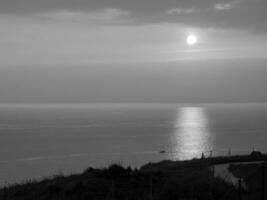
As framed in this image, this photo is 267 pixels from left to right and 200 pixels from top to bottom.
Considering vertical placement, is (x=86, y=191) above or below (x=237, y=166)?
below

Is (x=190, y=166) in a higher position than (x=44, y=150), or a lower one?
lower

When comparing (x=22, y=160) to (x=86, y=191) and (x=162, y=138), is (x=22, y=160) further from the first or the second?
(x=86, y=191)

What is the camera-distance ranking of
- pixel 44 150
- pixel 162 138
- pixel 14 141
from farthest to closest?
pixel 162 138 < pixel 14 141 < pixel 44 150

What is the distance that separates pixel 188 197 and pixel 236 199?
2137mm

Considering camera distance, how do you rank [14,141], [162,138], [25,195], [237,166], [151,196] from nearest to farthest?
1. [151,196]
2. [25,195]
3. [237,166]
4. [14,141]
5. [162,138]

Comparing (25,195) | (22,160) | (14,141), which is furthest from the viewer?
(14,141)

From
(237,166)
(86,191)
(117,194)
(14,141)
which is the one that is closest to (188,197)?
(117,194)

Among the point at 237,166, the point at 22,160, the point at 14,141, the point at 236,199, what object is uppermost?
the point at 14,141

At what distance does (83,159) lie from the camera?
95375 mm

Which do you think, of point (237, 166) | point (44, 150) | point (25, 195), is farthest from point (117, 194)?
point (44, 150)

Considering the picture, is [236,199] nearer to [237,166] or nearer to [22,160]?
[237,166]

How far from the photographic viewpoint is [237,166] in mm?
32219

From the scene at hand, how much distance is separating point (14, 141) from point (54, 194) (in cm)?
11924

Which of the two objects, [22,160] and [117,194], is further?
[22,160]
